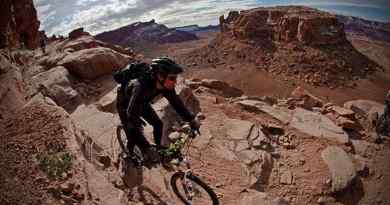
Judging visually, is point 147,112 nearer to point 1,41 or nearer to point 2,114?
point 2,114

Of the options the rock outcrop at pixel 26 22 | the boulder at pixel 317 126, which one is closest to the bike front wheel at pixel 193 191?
the boulder at pixel 317 126

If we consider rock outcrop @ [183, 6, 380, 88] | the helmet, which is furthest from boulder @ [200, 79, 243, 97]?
rock outcrop @ [183, 6, 380, 88]

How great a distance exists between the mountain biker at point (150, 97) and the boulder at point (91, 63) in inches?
224

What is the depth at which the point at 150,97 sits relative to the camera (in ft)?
16.4

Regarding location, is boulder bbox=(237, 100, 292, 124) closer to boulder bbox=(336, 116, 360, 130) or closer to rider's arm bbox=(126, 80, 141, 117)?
boulder bbox=(336, 116, 360, 130)

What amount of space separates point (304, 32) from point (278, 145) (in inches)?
1446

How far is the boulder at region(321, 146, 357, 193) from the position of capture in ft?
26.5

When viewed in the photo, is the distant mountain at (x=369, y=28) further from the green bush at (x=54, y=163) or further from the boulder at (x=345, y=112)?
the green bush at (x=54, y=163)

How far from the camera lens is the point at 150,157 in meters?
5.16

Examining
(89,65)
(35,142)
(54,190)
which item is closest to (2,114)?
(35,142)

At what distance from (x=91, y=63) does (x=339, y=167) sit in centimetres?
772

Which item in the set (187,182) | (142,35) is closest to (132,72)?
(187,182)

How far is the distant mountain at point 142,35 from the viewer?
326 ft

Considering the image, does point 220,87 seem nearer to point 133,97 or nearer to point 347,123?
point 347,123
